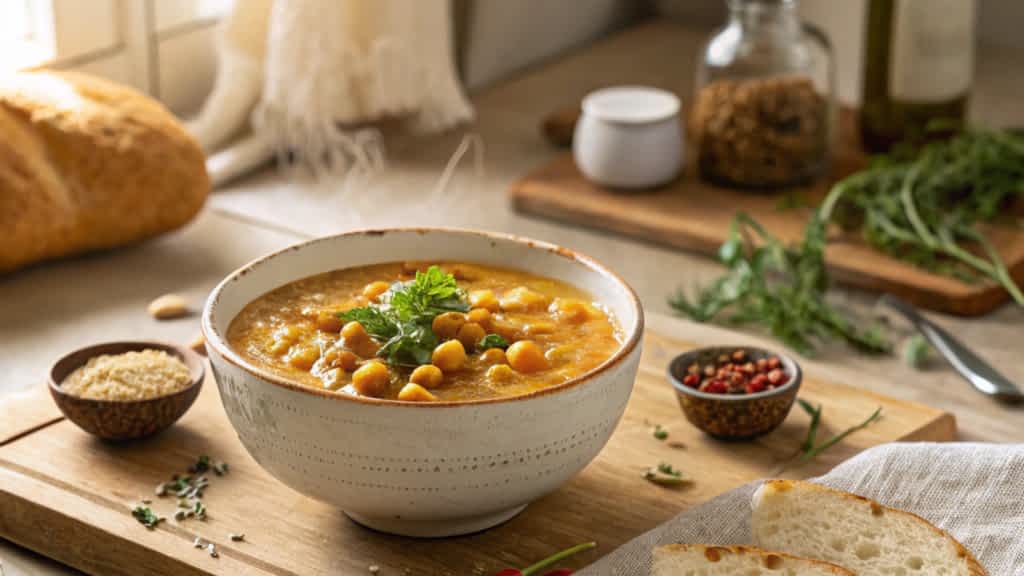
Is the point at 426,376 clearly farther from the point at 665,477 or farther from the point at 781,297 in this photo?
the point at 781,297

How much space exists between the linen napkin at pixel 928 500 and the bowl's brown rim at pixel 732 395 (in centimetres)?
13

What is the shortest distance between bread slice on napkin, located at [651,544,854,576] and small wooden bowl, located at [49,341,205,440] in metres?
0.56

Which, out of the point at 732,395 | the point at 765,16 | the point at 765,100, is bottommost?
the point at 732,395

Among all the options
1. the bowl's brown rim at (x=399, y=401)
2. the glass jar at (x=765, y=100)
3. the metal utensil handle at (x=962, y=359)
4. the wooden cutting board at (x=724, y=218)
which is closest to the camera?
the bowl's brown rim at (x=399, y=401)

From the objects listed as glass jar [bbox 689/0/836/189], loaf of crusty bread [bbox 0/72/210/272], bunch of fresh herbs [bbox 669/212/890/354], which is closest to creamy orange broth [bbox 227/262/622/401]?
bunch of fresh herbs [bbox 669/212/890/354]

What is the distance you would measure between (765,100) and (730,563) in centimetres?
126

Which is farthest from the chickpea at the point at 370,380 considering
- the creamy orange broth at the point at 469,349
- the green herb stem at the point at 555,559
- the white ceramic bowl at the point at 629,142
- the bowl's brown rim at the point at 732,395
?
the white ceramic bowl at the point at 629,142

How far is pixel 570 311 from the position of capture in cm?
148

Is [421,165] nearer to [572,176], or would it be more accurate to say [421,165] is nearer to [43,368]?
[572,176]

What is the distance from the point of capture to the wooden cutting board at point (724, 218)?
2117 mm

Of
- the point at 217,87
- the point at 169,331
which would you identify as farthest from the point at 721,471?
the point at 217,87

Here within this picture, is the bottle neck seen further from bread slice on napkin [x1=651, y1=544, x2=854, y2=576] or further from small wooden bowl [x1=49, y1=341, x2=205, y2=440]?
bread slice on napkin [x1=651, y1=544, x2=854, y2=576]

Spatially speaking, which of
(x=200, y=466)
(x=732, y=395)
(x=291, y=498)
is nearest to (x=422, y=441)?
(x=291, y=498)

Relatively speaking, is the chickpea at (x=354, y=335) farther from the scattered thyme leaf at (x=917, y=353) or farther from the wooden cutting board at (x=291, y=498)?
the scattered thyme leaf at (x=917, y=353)
